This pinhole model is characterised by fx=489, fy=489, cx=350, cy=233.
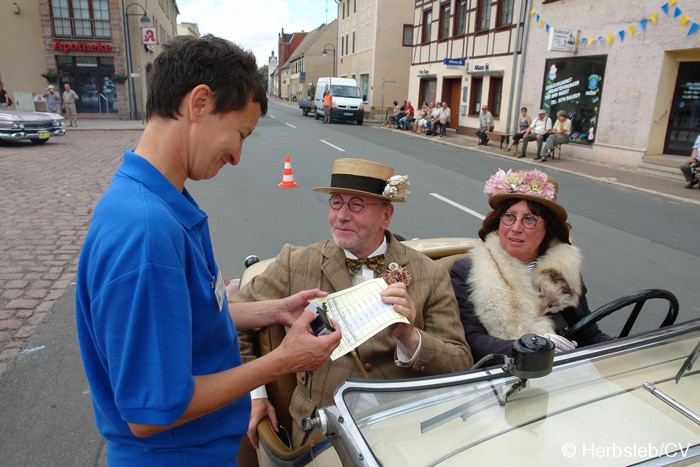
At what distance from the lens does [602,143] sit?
15570 mm

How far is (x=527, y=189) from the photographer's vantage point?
2.71 metres

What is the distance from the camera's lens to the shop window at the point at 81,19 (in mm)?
26359

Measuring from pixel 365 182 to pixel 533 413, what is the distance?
49.4 inches

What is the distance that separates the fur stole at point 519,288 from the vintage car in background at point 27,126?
16351 millimetres

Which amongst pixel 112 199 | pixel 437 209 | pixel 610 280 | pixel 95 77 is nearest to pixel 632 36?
pixel 437 209

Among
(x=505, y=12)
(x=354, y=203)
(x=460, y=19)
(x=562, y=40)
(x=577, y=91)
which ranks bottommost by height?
(x=354, y=203)

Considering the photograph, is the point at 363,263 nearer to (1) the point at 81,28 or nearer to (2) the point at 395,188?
(2) the point at 395,188

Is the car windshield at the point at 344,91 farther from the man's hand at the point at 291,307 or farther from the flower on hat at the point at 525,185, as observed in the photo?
the man's hand at the point at 291,307

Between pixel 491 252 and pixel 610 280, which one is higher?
pixel 491 252

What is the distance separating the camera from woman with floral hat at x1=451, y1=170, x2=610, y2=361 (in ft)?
8.32

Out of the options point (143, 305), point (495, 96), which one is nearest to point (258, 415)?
point (143, 305)

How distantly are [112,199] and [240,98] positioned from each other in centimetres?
41

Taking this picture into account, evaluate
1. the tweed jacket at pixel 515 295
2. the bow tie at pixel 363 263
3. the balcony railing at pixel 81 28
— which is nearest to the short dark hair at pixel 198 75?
the bow tie at pixel 363 263

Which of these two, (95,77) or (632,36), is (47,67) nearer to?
(95,77)
